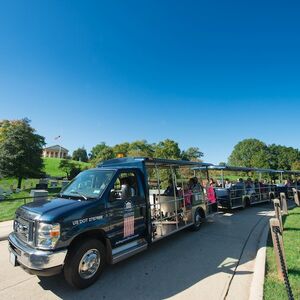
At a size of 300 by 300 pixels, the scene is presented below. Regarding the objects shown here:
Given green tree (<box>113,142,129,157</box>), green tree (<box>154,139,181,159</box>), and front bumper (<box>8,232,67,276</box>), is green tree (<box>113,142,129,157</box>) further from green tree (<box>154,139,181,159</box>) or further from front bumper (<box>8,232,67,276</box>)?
front bumper (<box>8,232,67,276</box>)

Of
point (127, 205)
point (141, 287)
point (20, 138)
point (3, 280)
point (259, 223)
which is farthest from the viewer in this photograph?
point (20, 138)

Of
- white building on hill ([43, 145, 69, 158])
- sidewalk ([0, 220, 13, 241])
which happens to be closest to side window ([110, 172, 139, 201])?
sidewalk ([0, 220, 13, 241])

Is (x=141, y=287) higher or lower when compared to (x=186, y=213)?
lower

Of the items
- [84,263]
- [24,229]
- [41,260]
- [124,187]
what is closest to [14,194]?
[24,229]

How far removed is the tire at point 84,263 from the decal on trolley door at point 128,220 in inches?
29.8

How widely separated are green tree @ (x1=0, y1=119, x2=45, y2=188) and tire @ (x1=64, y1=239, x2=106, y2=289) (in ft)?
106

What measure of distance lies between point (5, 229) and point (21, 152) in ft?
89.5

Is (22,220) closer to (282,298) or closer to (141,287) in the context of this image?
(141,287)

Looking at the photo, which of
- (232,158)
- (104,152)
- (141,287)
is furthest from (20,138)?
(232,158)

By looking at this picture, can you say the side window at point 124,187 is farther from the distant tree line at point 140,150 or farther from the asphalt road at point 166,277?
the distant tree line at point 140,150

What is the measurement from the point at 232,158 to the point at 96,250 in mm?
122905

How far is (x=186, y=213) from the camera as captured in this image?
829 centimetres

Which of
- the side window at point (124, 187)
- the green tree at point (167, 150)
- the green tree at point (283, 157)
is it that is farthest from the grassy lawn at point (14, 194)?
the green tree at point (283, 157)

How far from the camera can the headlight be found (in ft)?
12.6
